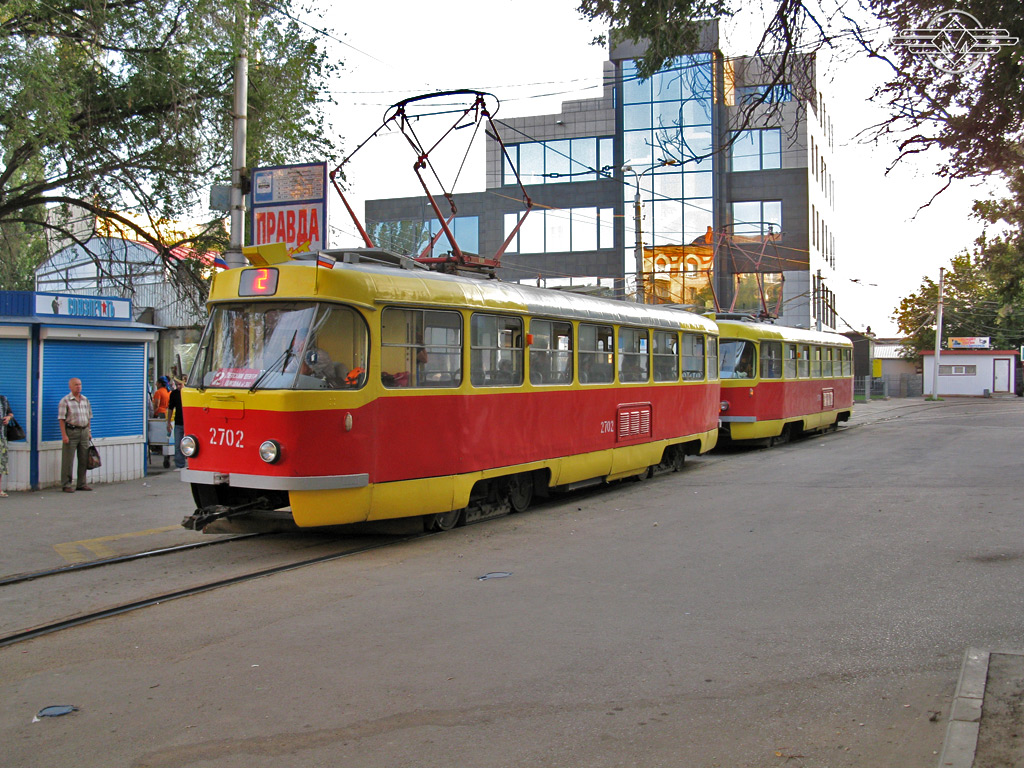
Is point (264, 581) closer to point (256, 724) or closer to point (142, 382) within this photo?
point (256, 724)

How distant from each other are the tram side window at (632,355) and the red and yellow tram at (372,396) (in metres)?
2.11

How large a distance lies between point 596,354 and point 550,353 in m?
1.47

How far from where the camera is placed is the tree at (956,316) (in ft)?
203

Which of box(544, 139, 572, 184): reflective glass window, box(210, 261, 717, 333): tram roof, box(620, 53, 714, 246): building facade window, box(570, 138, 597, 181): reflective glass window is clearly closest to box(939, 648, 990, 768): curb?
box(210, 261, 717, 333): tram roof

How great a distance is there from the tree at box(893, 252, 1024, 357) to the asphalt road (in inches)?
2245

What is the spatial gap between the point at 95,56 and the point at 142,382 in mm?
5167

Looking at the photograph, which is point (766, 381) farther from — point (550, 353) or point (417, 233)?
point (417, 233)

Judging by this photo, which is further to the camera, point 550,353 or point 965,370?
point 965,370

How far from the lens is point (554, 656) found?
577 cm

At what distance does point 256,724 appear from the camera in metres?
4.69

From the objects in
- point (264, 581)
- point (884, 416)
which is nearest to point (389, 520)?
point (264, 581)

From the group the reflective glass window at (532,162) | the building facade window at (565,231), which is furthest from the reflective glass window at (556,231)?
the reflective glass window at (532,162)

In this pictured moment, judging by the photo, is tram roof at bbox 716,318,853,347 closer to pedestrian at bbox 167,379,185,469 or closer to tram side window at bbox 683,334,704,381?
tram side window at bbox 683,334,704,381

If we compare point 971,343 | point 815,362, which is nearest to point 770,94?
point 815,362
